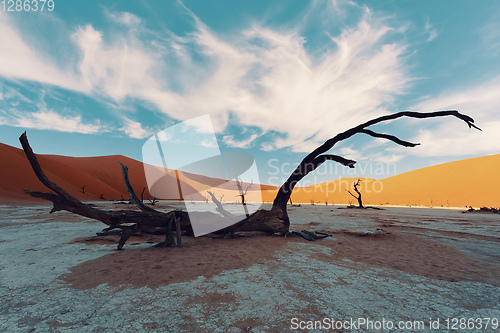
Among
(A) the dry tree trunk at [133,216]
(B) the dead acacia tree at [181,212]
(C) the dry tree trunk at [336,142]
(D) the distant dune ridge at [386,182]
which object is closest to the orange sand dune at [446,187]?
(D) the distant dune ridge at [386,182]

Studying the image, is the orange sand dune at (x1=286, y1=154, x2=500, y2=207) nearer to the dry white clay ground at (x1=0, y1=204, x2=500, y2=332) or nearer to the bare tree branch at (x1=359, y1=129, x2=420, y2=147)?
the bare tree branch at (x1=359, y1=129, x2=420, y2=147)

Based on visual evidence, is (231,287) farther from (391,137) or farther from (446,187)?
(446,187)

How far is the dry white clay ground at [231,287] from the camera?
2.18 metres

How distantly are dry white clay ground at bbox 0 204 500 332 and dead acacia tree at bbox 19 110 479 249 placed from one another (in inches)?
27.8

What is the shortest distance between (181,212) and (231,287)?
360 cm

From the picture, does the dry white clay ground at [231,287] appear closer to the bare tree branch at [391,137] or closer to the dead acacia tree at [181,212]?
the dead acacia tree at [181,212]

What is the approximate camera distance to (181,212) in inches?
239

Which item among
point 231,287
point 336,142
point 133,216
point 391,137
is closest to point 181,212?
point 133,216

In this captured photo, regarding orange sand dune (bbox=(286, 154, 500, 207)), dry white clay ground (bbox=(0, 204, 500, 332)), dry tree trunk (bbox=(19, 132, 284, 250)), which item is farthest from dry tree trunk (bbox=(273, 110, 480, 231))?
orange sand dune (bbox=(286, 154, 500, 207))

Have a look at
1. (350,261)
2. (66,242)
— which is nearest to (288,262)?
(350,261)

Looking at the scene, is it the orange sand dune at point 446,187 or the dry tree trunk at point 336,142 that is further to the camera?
the orange sand dune at point 446,187

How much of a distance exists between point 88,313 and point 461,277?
5.50 metres

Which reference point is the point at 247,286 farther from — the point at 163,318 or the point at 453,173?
the point at 453,173

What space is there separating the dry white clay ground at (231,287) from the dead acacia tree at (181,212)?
27.8 inches
